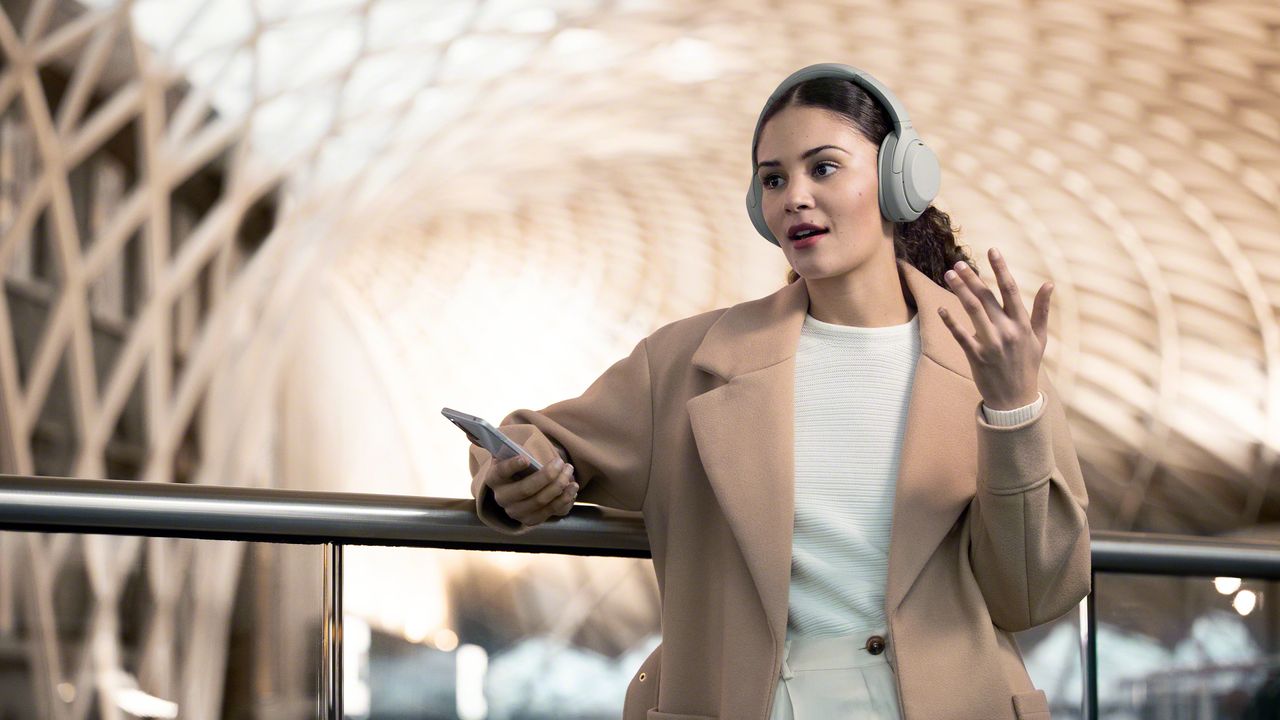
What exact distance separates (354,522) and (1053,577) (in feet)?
5.21

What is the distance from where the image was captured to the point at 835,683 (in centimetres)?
270

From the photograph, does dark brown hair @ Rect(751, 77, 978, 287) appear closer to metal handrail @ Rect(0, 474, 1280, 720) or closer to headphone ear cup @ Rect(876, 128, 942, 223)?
headphone ear cup @ Rect(876, 128, 942, 223)

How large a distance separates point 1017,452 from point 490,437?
1080 millimetres

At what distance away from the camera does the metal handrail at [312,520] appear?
115 inches

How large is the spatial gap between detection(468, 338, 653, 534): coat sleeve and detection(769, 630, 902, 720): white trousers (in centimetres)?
62

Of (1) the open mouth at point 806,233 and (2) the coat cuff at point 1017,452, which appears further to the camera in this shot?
→ (1) the open mouth at point 806,233

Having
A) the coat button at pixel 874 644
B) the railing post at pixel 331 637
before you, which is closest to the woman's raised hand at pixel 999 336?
the coat button at pixel 874 644

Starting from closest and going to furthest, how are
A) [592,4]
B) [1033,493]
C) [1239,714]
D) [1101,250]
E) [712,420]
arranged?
[1033,493] < [712,420] < [1239,714] < [592,4] < [1101,250]

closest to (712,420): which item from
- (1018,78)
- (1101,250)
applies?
(1018,78)

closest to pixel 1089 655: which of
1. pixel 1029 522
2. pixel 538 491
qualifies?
pixel 1029 522

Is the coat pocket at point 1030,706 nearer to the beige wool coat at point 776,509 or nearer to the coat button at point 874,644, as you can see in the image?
the beige wool coat at point 776,509

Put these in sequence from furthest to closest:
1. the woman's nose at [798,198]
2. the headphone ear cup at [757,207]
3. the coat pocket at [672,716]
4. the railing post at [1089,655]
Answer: the railing post at [1089,655] → the headphone ear cup at [757,207] → the woman's nose at [798,198] → the coat pocket at [672,716]

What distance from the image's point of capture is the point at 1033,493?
2629 mm

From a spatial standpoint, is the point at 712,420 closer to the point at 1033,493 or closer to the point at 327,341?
the point at 1033,493
